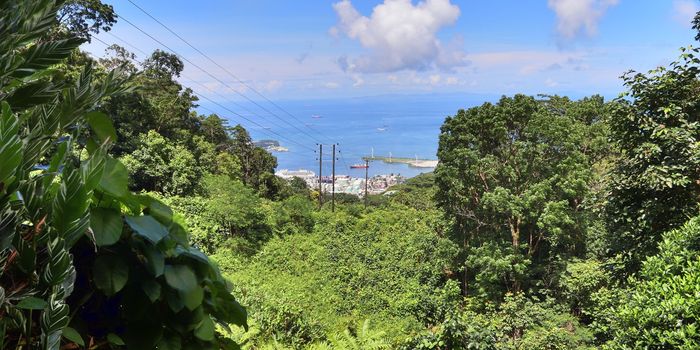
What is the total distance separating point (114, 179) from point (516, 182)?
1305 cm

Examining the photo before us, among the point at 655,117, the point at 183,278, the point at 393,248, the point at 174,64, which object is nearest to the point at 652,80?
the point at 655,117

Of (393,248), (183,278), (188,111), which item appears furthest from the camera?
(188,111)

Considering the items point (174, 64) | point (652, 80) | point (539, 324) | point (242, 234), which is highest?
point (174, 64)

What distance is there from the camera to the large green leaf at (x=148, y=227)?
90 centimetres

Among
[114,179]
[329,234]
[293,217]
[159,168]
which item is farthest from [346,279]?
[114,179]

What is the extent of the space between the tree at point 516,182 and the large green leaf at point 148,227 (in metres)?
11.7

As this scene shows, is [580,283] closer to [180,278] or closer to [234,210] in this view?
[234,210]

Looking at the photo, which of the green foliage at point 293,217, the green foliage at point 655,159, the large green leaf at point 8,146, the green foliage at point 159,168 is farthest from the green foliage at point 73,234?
the green foliage at point 293,217

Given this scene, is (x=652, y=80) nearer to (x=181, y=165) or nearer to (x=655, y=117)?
(x=655, y=117)

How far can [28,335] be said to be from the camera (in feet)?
2.52

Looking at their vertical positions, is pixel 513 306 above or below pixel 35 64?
below

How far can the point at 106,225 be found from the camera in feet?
2.92

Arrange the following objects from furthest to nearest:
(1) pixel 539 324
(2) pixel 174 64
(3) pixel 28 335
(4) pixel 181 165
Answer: (2) pixel 174 64 < (4) pixel 181 165 < (1) pixel 539 324 < (3) pixel 28 335

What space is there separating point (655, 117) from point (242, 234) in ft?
48.0
